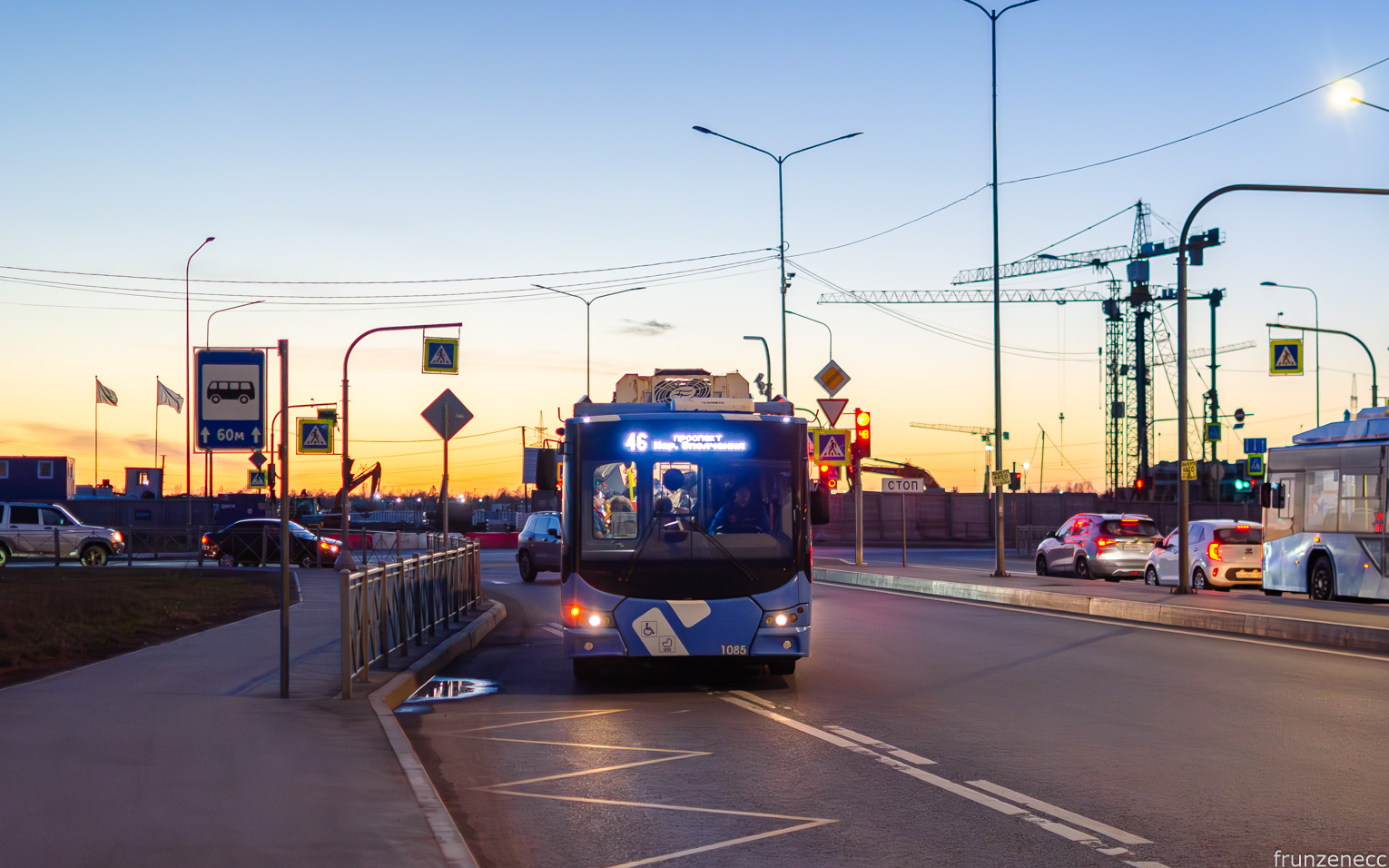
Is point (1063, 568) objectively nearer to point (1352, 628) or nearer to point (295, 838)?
point (1352, 628)

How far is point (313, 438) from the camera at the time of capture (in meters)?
34.5

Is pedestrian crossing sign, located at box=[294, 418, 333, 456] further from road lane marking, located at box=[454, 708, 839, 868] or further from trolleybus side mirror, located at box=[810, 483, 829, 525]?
road lane marking, located at box=[454, 708, 839, 868]

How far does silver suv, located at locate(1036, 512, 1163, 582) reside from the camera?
3441cm

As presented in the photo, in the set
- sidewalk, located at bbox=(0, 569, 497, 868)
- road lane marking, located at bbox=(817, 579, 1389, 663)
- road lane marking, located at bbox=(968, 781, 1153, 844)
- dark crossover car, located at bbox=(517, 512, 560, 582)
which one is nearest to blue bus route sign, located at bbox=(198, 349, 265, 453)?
sidewalk, located at bbox=(0, 569, 497, 868)

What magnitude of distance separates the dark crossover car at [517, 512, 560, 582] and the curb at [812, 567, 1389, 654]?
9171mm

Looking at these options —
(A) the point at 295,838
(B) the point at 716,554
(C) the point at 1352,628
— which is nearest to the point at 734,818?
(A) the point at 295,838

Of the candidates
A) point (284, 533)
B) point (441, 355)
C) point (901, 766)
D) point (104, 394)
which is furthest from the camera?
point (104, 394)

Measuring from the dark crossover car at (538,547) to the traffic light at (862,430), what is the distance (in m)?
8.09

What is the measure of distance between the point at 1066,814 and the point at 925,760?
1752 mm

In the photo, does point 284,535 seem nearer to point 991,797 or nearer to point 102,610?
point 991,797

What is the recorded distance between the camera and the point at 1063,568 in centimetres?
3603

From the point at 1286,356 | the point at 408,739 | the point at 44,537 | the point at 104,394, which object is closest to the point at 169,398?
the point at 104,394

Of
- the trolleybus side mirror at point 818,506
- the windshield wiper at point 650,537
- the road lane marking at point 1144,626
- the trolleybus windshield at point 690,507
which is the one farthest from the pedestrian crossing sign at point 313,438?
the trolleybus side mirror at point 818,506

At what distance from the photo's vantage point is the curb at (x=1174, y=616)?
1709cm
